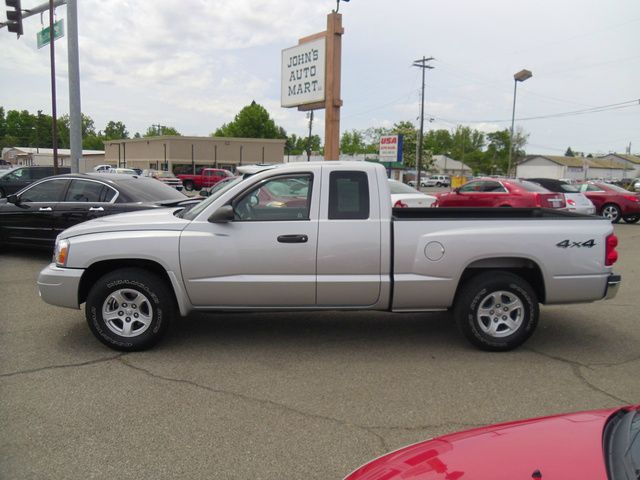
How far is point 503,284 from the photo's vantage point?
495 centimetres

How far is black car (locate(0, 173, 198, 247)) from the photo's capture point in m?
8.70

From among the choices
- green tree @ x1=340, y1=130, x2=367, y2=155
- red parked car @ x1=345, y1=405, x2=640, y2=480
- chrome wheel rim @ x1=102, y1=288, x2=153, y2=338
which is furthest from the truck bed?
green tree @ x1=340, y1=130, x2=367, y2=155

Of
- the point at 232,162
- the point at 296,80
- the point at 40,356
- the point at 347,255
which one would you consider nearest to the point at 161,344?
the point at 40,356

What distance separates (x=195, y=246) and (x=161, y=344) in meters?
1.10

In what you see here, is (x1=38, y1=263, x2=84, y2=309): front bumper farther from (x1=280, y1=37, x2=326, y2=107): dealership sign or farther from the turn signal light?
(x1=280, y1=37, x2=326, y2=107): dealership sign

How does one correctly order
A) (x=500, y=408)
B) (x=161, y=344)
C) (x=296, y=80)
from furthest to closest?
(x=296, y=80), (x=161, y=344), (x=500, y=408)

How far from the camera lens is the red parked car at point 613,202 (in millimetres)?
18828

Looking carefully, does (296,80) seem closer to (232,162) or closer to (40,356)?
(40,356)

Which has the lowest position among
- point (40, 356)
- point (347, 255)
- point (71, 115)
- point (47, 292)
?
point (40, 356)

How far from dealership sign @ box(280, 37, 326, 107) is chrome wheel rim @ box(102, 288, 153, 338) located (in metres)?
8.66

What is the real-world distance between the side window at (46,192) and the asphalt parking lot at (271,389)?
3288 millimetres

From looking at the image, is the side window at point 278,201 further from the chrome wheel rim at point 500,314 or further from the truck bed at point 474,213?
the chrome wheel rim at point 500,314

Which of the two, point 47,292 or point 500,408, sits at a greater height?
point 47,292

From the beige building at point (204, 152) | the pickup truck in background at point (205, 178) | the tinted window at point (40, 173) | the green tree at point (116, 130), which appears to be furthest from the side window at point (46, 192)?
the green tree at point (116, 130)
